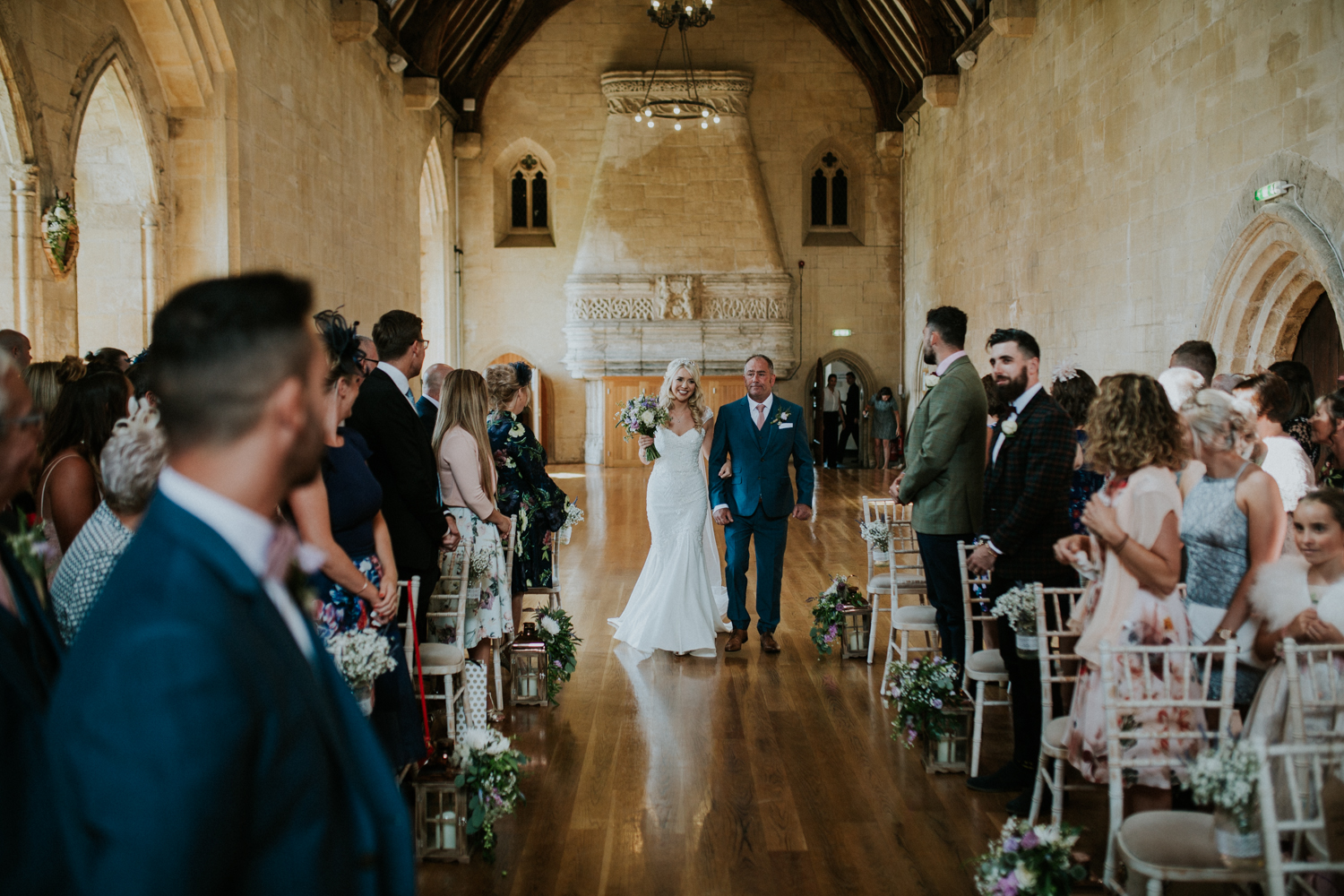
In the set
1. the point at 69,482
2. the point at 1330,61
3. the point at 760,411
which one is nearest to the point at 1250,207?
the point at 1330,61

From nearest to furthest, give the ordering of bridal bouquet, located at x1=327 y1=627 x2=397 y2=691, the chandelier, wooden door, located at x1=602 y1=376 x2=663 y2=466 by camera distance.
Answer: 1. bridal bouquet, located at x1=327 y1=627 x2=397 y2=691
2. the chandelier
3. wooden door, located at x1=602 y1=376 x2=663 y2=466

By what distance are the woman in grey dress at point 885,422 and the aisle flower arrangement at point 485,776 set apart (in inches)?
538

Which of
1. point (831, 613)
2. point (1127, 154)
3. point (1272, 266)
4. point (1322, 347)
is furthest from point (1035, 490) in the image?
point (1127, 154)

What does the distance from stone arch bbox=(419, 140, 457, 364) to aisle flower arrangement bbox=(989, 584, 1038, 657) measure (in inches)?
539

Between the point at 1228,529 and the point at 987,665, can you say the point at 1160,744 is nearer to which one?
the point at 1228,529

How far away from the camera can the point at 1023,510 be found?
11.2 ft

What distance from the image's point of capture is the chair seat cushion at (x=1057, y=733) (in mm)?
2779

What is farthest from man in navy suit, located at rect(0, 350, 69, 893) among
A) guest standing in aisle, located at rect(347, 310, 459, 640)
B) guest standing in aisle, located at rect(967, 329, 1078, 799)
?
guest standing in aisle, located at rect(967, 329, 1078, 799)

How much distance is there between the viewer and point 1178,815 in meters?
2.25

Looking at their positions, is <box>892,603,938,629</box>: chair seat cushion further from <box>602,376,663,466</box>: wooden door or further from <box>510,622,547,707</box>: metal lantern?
<box>602,376,663,466</box>: wooden door

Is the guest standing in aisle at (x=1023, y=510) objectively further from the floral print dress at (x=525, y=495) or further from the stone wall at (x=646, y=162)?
the stone wall at (x=646, y=162)

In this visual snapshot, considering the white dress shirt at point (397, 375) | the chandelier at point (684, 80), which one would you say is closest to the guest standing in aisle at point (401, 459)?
the white dress shirt at point (397, 375)

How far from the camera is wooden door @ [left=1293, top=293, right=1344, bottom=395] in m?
6.39

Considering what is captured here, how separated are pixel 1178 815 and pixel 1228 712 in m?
0.28
